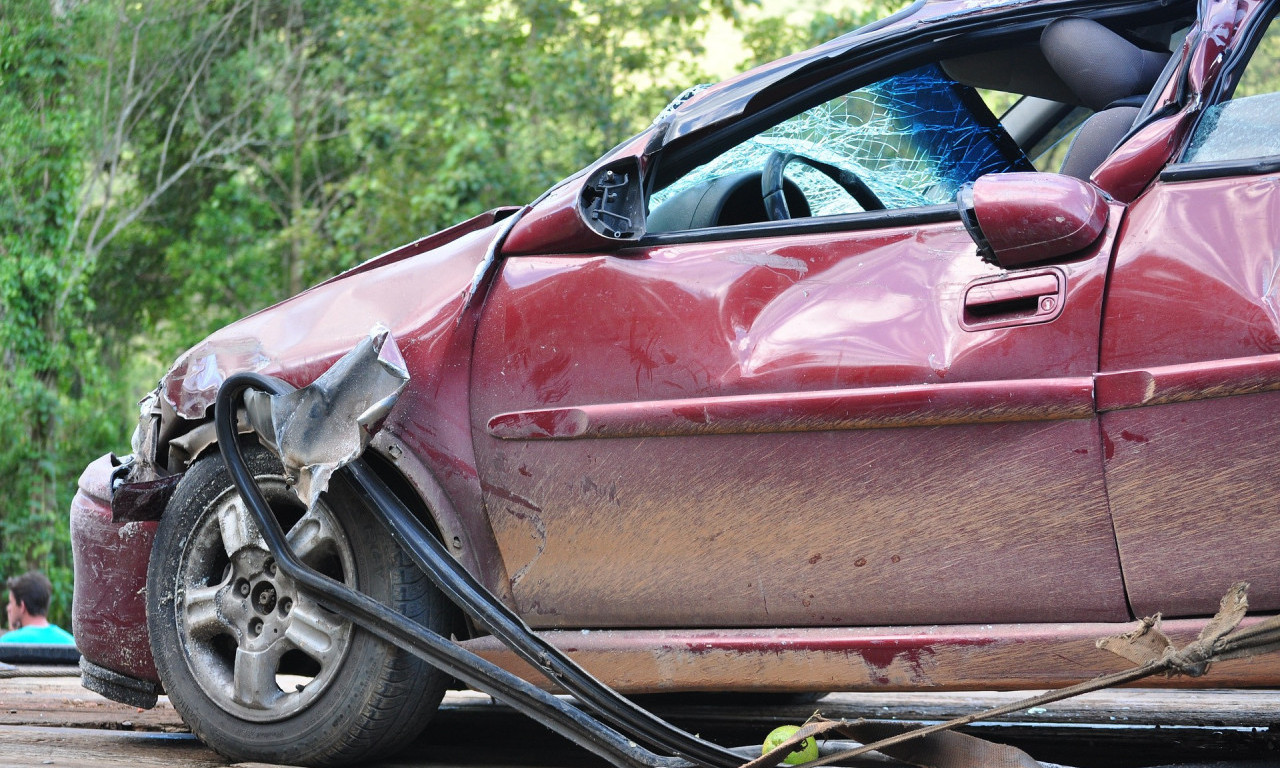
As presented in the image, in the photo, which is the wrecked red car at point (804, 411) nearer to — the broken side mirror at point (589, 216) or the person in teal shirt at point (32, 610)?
the broken side mirror at point (589, 216)

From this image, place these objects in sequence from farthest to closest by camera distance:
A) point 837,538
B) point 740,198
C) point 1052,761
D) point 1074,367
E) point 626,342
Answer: point 740,198 < point 1052,761 < point 626,342 < point 837,538 < point 1074,367

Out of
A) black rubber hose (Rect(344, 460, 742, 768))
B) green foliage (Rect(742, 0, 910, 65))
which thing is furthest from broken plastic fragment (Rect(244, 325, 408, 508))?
green foliage (Rect(742, 0, 910, 65))

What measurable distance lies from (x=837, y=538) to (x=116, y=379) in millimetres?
20666

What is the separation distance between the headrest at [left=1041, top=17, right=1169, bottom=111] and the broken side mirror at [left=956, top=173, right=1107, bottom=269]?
1.75 feet

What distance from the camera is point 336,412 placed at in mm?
2693

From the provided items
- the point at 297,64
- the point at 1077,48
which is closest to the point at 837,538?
the point at 1077,48

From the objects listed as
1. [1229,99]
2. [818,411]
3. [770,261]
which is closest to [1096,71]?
[1229,99]

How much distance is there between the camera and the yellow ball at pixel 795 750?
238 centimetres

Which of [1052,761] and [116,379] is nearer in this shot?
[1052,761]

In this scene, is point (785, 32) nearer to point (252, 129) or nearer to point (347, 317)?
point (252, 129)

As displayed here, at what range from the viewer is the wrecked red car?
224cm

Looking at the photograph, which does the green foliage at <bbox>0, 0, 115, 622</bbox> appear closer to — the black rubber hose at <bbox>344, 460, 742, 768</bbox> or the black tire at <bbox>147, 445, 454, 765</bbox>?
the black tire at <bbox>147, 445, 454, 765</bbox>

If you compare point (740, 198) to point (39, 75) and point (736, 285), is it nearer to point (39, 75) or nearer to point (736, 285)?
point (736, 285)

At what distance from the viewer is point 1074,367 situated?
2.27 metres
